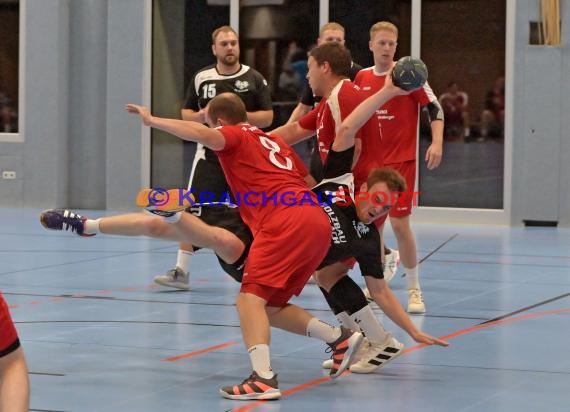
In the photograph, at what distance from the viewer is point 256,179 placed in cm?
557

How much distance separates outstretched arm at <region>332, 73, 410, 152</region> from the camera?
5805 mm

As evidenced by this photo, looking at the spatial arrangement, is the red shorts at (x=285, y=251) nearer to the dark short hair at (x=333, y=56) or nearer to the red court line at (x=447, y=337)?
the red court line at (x=447, y=337)

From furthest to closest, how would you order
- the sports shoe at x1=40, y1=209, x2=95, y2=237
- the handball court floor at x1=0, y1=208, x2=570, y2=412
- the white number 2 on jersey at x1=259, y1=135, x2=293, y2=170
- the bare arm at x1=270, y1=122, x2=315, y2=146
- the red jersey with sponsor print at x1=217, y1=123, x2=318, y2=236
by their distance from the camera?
the bare arm at x1=270, y1=122, x2=315, y2=146 < the sports shoe at x1=40, y1=209, x2=95, y2=237 < the white number 2 on jersey at x1=259, y1=135, x2=293, y2=170 < the red jersey with sponsor print at x1=217, y1=123, x2=318, y2=236 < the handball court floor at x1=0, y1=208, x2=570, y2=412

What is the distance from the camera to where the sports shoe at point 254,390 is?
17.0 ft

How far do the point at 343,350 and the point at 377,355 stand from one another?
290 mm

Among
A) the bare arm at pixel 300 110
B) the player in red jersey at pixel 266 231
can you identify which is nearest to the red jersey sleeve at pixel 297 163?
the player in red jersey at pixel 266 231

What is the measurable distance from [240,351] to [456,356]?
1.20 meters

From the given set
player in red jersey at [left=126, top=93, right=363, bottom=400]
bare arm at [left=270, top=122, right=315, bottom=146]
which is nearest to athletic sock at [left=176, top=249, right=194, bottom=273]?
bare arm at [left=270, top=122, right=315, bottom=146]

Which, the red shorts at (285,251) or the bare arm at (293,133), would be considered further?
the bare arm at (293,133)

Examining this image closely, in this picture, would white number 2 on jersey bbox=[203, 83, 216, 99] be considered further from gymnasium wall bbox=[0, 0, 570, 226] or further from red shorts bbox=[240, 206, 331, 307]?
gymnasium wall bbox=[0, 0, 570, 226]

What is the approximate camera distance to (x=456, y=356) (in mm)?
6219

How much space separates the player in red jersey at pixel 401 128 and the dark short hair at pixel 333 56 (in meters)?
1.64

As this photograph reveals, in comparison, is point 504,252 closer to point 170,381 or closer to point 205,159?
point 205,159

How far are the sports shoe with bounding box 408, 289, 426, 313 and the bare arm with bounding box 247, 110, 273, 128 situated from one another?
6.14 ft
